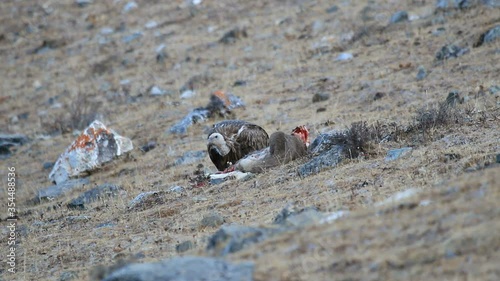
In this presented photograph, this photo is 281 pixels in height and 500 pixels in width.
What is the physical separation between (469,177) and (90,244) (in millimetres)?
4148

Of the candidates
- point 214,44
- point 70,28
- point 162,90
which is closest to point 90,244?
point 162,90

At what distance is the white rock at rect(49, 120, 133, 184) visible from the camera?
45.7ft

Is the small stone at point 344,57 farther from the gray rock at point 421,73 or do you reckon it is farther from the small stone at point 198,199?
the small stone at point 198,199

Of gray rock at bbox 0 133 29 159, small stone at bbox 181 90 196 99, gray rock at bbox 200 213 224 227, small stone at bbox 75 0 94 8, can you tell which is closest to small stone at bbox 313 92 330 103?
small stone at bbox 181 90 196 99

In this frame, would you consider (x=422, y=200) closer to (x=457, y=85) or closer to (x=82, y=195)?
(x=82, y=195)

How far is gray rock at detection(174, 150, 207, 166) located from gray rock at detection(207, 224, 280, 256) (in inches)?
264

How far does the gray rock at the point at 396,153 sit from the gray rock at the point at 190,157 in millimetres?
4560

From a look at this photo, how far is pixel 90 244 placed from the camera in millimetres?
8773

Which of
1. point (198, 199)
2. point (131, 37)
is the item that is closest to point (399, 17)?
point (131, 37)

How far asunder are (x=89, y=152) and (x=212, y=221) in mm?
6525

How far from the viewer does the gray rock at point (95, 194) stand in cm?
1138

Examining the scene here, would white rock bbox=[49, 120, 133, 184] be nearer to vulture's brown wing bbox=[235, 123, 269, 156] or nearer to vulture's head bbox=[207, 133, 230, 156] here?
vulture's head bbox=[207, 133, 230, 156]

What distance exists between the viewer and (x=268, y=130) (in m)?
13.7

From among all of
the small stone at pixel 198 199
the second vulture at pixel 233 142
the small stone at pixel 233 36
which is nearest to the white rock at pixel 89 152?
the second vulture at pixel 233 142
